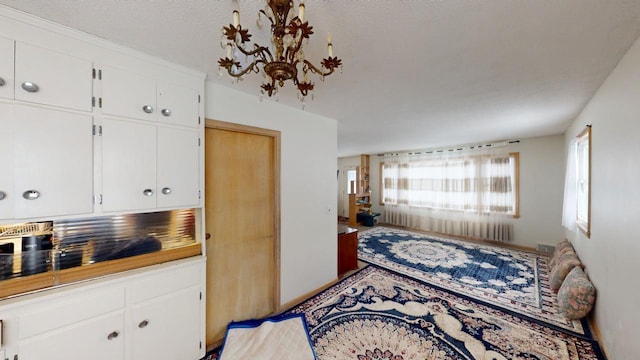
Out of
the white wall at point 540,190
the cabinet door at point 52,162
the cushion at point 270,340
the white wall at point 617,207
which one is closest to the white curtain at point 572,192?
the white wall at point 617,207

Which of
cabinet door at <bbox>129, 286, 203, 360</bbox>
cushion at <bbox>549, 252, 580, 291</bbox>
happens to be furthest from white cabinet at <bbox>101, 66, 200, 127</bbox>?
cushion at <bbox>549, 252, 580, 291</bbox>

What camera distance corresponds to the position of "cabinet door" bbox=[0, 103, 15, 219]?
3.65 ft

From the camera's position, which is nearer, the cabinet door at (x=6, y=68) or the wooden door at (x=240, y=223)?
the cabinet door at (x=6, y=68)

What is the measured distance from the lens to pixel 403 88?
2068 millimetres

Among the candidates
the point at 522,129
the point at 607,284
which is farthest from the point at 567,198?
the point at 607,284

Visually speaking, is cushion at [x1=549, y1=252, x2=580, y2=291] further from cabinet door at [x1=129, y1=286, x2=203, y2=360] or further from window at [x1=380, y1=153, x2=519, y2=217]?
cabinet door at [x1=129, y1=286, x2=203, y2=360]

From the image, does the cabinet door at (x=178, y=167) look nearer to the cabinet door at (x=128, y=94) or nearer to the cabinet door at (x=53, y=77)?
the cabinet door at (x=128, y=94)

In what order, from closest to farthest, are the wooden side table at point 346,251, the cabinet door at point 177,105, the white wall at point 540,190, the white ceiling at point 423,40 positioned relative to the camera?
the white ceiling at point 423,40
the cabinet door at point 177,105
the wooden side table at point 346,251
the white wall at point 540,190

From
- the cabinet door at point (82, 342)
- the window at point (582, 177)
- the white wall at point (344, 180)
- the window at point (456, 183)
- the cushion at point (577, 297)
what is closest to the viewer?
the cabinet door at point (82, 342)

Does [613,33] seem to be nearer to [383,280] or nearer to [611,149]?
[611,149]

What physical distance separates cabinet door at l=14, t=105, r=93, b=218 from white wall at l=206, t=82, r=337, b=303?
0.98m

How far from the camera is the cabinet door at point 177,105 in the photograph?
5.19 ft

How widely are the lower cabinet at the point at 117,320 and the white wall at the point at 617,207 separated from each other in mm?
2961

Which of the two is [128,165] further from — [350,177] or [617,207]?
[350,177]
